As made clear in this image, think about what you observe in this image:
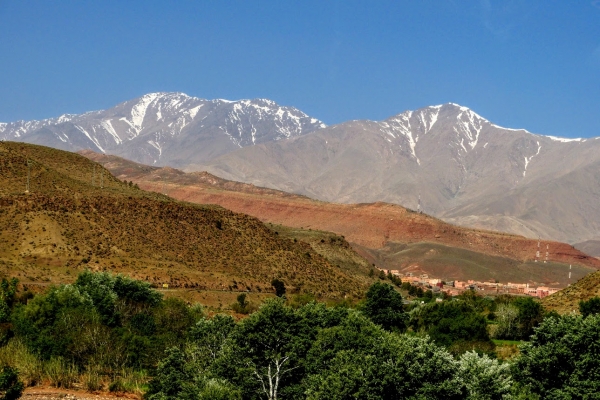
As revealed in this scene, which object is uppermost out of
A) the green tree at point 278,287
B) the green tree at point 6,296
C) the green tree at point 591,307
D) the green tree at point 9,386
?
the green tree at point 591,307

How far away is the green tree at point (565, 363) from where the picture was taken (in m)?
34.0

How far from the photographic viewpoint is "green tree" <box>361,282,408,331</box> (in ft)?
205

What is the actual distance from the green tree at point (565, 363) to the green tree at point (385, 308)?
25406mm

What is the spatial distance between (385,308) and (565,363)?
28380 millimetres

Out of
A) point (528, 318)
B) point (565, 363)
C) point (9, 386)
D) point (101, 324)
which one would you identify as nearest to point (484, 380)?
point (565, 363)

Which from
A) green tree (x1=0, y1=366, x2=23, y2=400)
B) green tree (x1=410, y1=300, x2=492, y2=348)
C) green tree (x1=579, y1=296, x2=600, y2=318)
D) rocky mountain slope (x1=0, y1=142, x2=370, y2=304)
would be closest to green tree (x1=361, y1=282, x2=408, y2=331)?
green tree (x1=410, y1=300, x2=492, y2=348)

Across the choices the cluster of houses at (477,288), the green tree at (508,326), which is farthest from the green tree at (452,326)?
the cluster of houses at (477,288)

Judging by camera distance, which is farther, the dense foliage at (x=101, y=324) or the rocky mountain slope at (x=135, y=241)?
the rocky mountain slope at (x=135, y=241)

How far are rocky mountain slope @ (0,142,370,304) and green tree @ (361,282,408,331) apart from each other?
16209 millimetres

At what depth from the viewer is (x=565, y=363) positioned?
35.6 meters

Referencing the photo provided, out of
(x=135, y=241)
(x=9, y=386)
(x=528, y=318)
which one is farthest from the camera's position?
(x=135, y=241)

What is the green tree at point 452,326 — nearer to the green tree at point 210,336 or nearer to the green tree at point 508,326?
the green tree at point 508,326

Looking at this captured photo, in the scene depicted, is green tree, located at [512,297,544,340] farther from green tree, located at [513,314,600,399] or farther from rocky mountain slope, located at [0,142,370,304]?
green tree, located at [513,314,600,399]

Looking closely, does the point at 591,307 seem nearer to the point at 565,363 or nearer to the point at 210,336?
the point at 565,363
